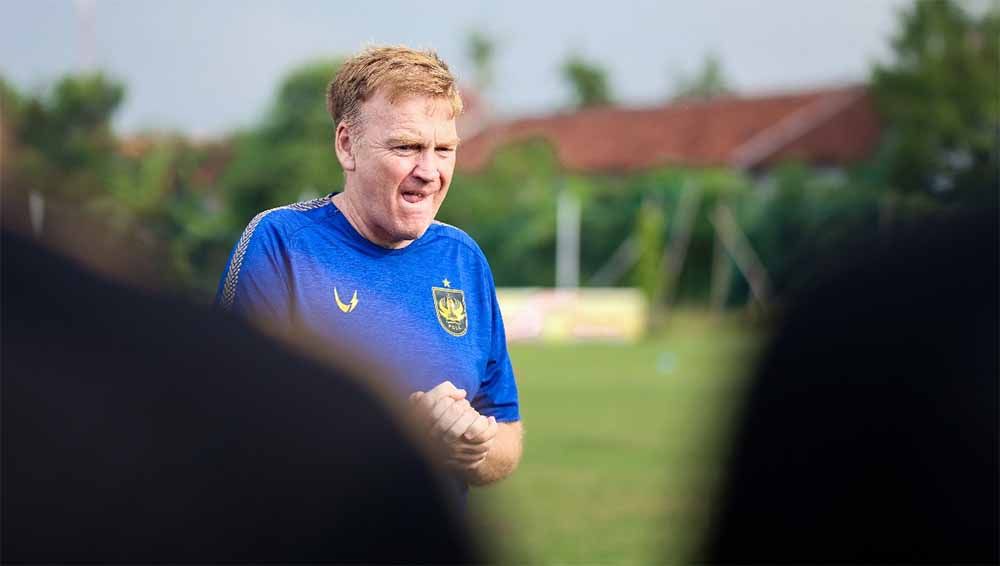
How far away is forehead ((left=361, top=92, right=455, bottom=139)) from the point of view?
2229 mm

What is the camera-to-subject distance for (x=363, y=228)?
2.33 m

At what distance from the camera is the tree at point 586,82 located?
58.8 m

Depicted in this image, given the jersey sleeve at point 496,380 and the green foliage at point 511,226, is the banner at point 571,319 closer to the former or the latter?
the green foliage at point 511,226

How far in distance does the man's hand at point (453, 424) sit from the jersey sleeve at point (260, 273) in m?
0.37

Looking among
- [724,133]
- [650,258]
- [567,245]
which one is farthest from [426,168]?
[724,133]

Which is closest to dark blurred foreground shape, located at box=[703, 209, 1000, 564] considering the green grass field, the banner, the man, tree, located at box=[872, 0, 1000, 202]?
the green grass field

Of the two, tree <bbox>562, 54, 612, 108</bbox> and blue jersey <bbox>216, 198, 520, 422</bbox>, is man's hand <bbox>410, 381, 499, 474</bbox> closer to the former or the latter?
blue jersey <bbox>216, 198, 520, 422</bbox>

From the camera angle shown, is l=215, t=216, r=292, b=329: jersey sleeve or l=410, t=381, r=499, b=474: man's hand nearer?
l=410, t=381, r=499, b=474: man's hand

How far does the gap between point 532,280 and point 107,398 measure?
89.0 feet

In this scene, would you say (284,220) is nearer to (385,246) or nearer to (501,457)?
(385,246)

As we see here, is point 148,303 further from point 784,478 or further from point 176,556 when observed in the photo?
point 784,478

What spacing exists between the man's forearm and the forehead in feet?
1.88

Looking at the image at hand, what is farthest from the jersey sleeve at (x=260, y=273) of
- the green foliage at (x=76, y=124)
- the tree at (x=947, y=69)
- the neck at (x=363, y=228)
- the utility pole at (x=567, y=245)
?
the utility pole at (x=567, y=245)

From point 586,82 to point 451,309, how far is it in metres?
57.7
